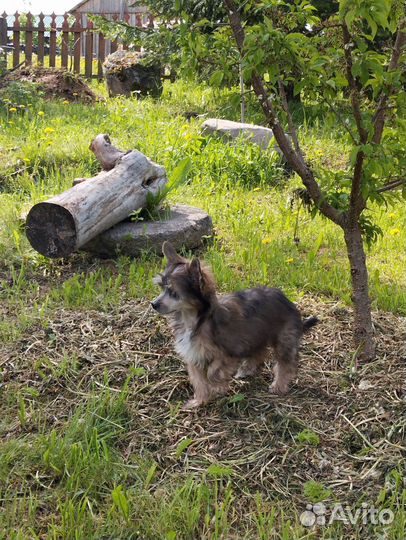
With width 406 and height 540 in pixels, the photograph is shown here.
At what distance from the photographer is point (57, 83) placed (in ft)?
43.7

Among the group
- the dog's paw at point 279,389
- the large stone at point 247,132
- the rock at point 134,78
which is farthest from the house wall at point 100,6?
the dog's paw at point 279,389

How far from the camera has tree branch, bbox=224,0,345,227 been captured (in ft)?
14.4

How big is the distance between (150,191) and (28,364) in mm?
2682

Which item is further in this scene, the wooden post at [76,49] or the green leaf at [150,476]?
the wooden post at [76,49]

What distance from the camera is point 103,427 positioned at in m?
4.17

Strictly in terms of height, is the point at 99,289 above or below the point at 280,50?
below

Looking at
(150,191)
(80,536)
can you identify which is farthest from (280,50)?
(150,191)

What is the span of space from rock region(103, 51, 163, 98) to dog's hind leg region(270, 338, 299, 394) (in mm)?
9939

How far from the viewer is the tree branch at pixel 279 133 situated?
4402mm

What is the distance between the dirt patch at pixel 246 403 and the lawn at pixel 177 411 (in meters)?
0.01

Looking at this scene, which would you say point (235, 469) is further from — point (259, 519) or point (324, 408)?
point (324, 408)

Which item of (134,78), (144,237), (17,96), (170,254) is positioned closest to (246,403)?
(170,254)

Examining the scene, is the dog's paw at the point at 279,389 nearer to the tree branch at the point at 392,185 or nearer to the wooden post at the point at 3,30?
the tree branch at the point at 392,185

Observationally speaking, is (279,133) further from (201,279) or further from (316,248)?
(316,248)
